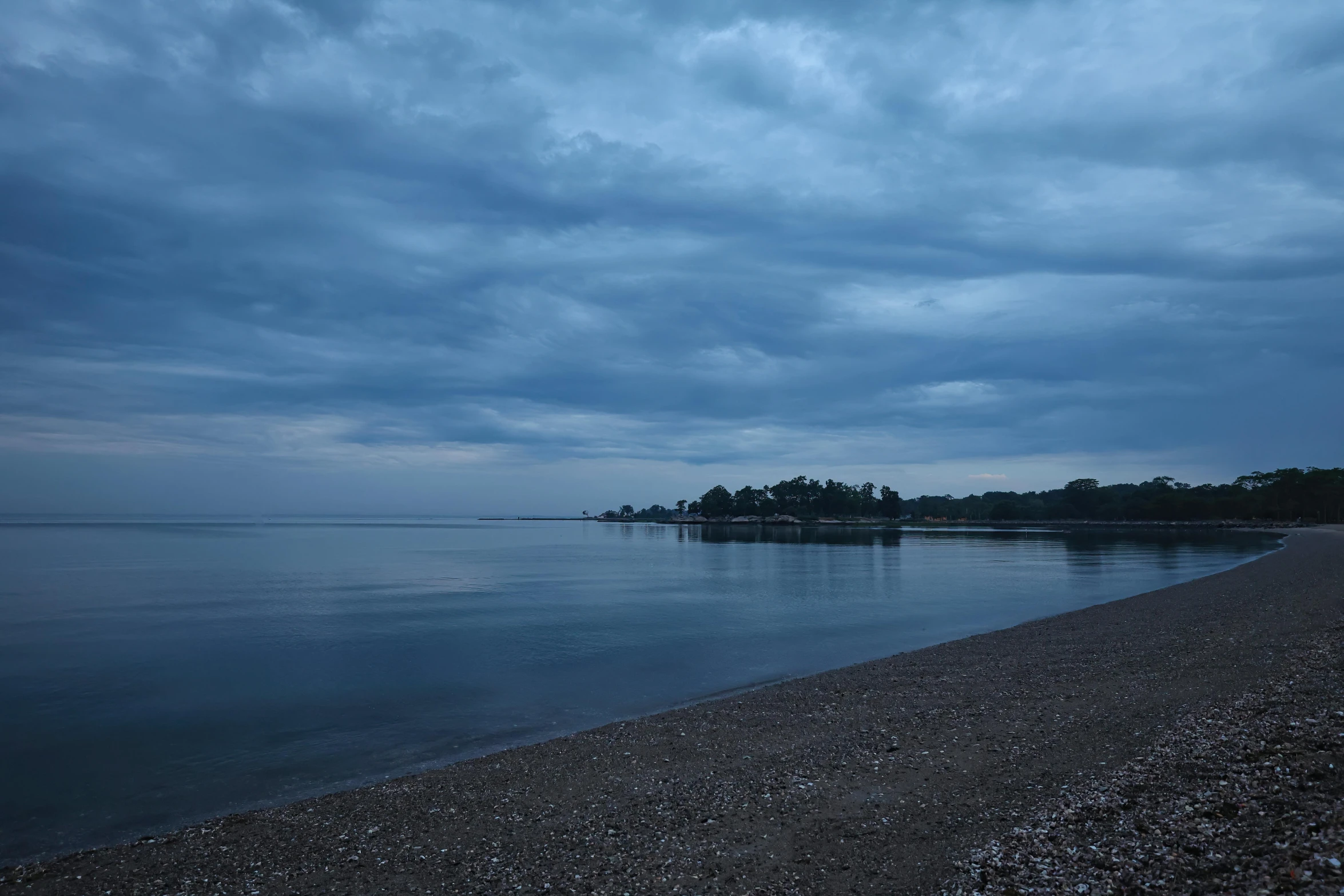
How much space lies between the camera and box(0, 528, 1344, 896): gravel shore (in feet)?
21.5

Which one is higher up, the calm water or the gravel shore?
the gravel shore

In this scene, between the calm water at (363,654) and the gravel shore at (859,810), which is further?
the calm water at (363,654)

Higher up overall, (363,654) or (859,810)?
(859,810)

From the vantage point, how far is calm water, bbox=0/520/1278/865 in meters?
12.0

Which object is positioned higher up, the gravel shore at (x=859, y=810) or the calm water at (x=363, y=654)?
the gravel shore at (x=859, y=810)

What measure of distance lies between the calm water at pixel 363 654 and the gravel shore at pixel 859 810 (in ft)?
7.32

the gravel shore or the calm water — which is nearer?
the gravel shore

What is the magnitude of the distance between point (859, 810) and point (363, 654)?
744 inches

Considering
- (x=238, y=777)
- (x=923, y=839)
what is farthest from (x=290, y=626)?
(x=923, y=839)

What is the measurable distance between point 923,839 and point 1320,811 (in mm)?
3471

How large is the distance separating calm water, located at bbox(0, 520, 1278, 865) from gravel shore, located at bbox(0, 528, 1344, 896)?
2.23 m

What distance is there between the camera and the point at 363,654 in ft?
74.5

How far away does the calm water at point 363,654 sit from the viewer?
1203 cm

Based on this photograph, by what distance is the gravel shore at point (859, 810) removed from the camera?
6539 mm
